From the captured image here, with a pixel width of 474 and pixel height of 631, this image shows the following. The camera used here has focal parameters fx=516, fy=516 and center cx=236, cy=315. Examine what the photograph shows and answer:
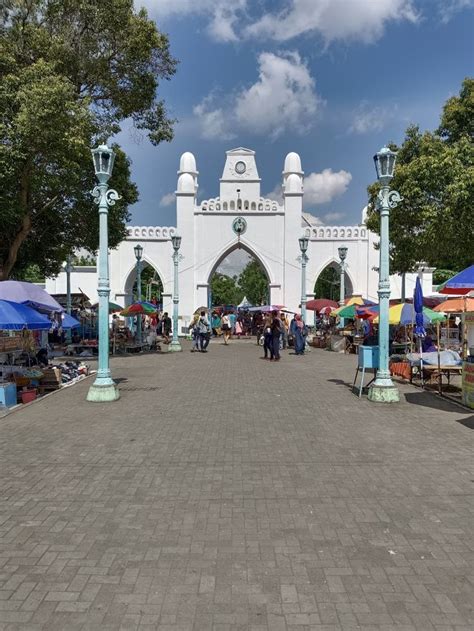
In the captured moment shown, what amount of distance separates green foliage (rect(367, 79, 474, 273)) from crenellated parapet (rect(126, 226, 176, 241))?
696 inches

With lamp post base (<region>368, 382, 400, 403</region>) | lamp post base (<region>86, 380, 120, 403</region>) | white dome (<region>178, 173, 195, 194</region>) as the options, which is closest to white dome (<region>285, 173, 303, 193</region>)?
white dome (<region>178, 173, 195, 194</region>)

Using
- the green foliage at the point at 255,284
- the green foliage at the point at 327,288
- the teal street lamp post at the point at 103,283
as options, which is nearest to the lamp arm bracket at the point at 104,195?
the teal street lamp post at the point at 103,283

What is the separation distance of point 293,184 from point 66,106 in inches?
863

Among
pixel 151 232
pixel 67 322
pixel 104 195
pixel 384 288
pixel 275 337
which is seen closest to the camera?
pixel 384 288

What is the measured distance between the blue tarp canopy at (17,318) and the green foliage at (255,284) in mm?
55549

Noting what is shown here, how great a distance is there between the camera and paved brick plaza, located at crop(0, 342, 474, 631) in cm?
304

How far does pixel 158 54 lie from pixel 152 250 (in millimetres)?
17748

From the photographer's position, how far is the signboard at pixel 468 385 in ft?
29.4

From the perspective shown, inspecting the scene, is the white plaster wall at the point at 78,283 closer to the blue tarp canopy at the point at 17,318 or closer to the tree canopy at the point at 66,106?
the tree canopy at the point at 66,106

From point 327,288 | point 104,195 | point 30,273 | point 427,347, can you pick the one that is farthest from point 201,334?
point 327,288

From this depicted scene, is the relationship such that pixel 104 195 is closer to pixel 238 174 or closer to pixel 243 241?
pixel 243 241

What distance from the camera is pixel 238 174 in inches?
1344

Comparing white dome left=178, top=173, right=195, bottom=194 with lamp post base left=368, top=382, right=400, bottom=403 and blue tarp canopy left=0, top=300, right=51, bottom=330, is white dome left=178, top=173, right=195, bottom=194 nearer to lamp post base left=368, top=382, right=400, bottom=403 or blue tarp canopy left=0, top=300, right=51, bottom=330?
blue tarp canopy left=0, top=300, right=51, bottom=330

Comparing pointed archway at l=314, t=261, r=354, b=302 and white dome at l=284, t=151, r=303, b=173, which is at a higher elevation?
white dome at l=284, t=151, r=303, b=173
